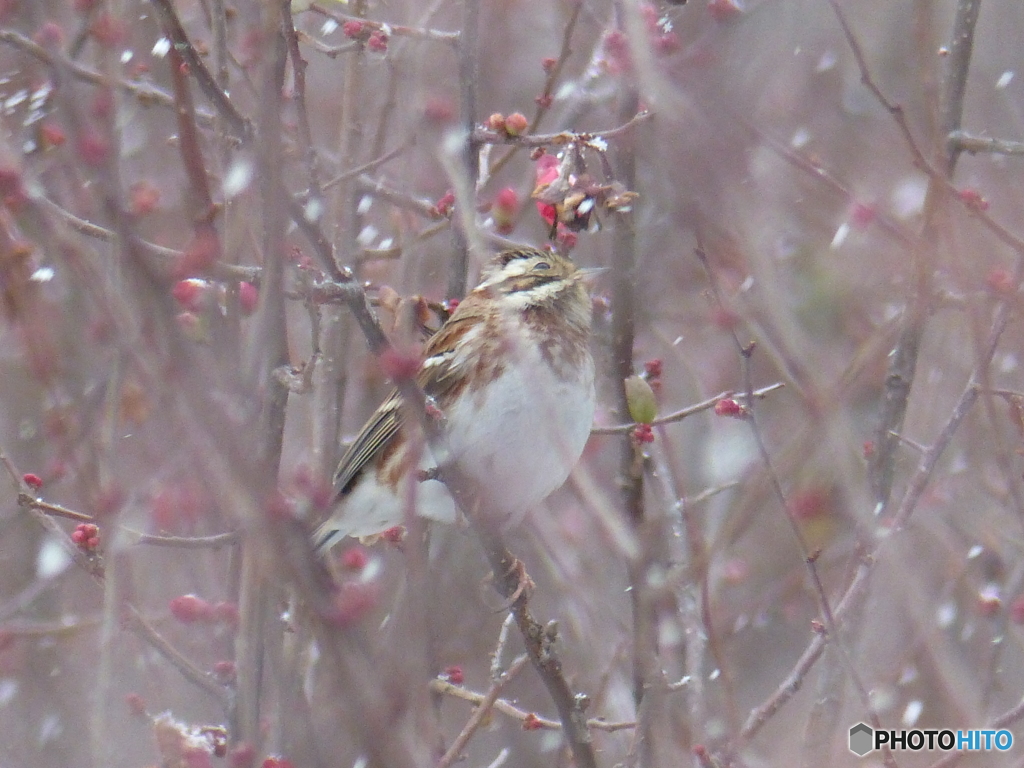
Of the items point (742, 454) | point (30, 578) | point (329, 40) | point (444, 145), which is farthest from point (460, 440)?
point (329, 40)

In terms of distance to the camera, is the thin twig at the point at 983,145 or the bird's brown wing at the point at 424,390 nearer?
the thin twig at the point at 983,145

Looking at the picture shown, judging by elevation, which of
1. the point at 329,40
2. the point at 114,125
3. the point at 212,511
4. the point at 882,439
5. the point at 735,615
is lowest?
the point at 735,615

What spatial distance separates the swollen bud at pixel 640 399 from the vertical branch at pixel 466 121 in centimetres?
96

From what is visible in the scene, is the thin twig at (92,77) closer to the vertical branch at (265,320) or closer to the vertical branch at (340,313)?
the vertical branch at (340,313)

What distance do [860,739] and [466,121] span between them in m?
2.97

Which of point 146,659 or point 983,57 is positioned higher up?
point 983,57

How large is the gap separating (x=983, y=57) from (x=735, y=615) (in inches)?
197

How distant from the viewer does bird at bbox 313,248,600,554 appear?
4.53 m

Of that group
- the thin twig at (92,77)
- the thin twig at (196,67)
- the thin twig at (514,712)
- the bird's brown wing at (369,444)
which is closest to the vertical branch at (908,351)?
the thin twig at (514,712)

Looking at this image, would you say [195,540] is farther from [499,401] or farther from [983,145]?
[983,145]

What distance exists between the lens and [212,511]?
9.10 feet

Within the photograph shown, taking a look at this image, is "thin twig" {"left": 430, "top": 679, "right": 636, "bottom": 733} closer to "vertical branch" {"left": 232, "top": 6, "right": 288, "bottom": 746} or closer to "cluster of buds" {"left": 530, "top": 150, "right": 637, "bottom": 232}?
"vertical branch" {"left": 232, "top": 6, "right": 288, "bottom": 746}

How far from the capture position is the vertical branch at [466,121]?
14.3 feet

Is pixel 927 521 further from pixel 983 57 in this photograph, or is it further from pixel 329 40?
pixel 329 40
